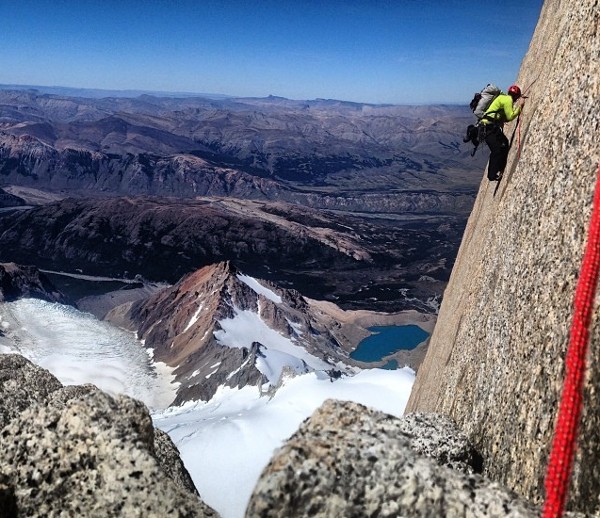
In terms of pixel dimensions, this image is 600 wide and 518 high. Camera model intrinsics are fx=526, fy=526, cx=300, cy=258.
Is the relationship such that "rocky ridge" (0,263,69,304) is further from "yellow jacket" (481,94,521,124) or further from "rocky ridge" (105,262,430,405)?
"yellow jacket" (481,94,521,124)

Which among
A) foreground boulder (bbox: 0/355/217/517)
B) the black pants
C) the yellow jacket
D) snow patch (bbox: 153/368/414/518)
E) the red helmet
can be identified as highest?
the red helmet

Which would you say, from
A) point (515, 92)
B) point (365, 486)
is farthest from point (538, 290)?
point (515, 92)

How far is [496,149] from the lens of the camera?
11.1m

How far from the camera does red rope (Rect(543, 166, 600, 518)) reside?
4.22m

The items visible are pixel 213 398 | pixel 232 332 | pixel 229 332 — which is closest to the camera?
pixel 213 398

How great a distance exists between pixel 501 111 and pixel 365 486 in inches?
331

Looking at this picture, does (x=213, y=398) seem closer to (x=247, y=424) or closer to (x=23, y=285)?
(x=247, y=424)

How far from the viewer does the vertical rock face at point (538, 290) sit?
19.9 ft

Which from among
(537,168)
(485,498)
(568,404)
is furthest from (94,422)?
(537,168)

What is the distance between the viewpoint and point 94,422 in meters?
6.61

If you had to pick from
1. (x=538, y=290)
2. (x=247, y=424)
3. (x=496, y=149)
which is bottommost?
(x=247, y=424)

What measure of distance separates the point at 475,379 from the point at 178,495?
4990 millimetres

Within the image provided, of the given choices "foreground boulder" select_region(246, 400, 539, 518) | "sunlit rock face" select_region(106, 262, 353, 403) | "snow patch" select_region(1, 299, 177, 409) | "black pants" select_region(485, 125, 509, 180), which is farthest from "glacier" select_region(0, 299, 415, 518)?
"black pants" select_region(485, 125, 509, 180)

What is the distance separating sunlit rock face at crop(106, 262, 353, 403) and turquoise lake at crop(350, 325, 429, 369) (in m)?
7.90
